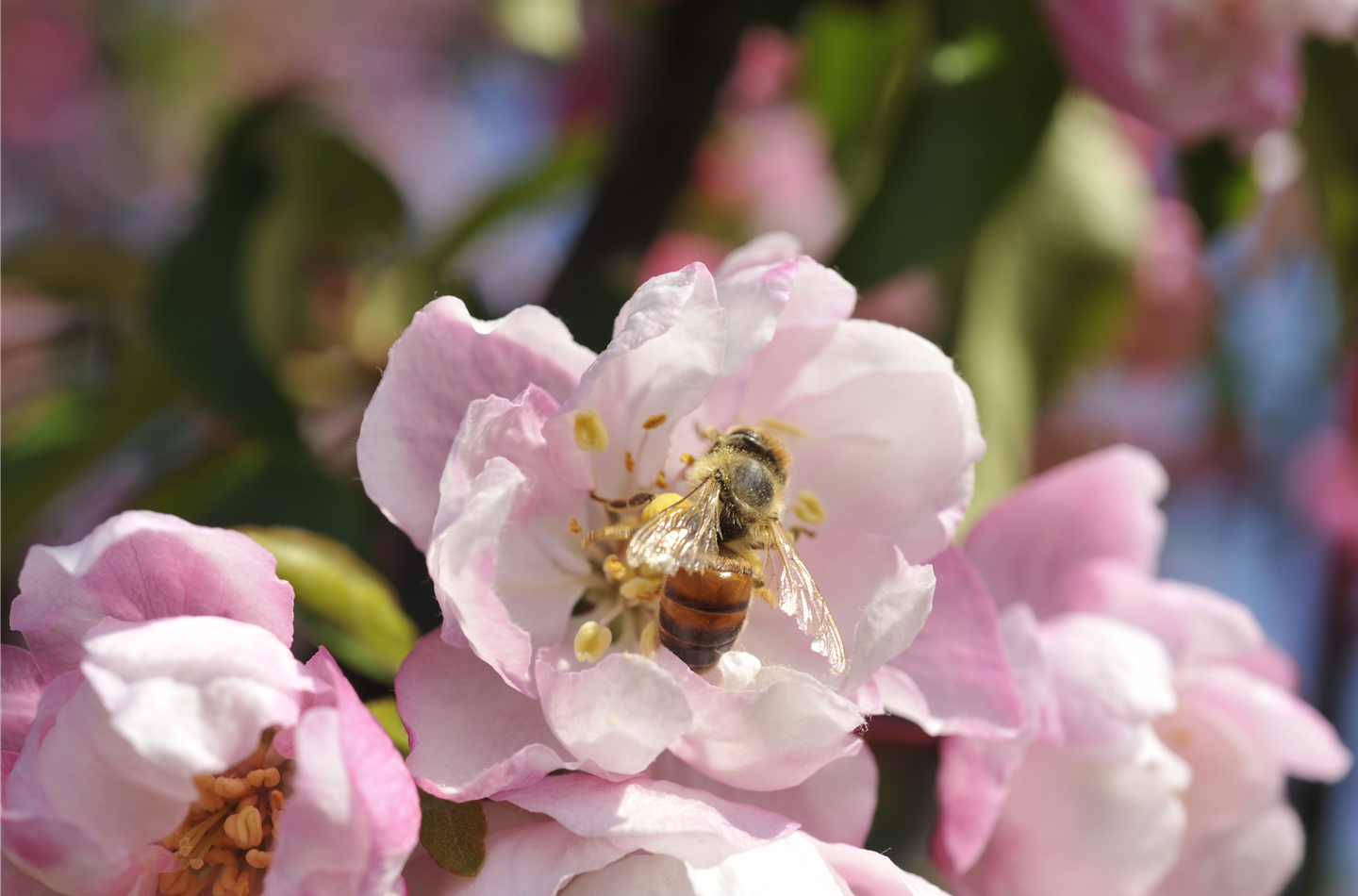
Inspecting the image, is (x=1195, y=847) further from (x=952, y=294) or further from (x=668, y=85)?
(x=668, y=85)

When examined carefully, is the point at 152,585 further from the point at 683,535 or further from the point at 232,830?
the point at 683,535

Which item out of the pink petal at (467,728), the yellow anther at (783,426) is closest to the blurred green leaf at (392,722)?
Answer: the pink petal at (467,728)

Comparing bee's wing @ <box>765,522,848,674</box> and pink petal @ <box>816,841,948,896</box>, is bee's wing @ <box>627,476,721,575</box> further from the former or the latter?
pink petal @ <box>816,841,948,896</box>

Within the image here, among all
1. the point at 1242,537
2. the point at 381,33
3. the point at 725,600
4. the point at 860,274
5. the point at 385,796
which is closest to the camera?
the point at 385,796

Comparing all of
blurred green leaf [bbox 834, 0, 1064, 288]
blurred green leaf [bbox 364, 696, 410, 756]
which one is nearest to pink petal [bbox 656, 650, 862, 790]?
blurred green leaf [bbox 364, 696, 410, 756]

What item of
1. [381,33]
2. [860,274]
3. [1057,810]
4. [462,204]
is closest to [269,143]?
[462,204]

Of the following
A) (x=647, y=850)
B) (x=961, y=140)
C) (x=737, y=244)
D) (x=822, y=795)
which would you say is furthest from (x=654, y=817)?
(x=737, y=244)
